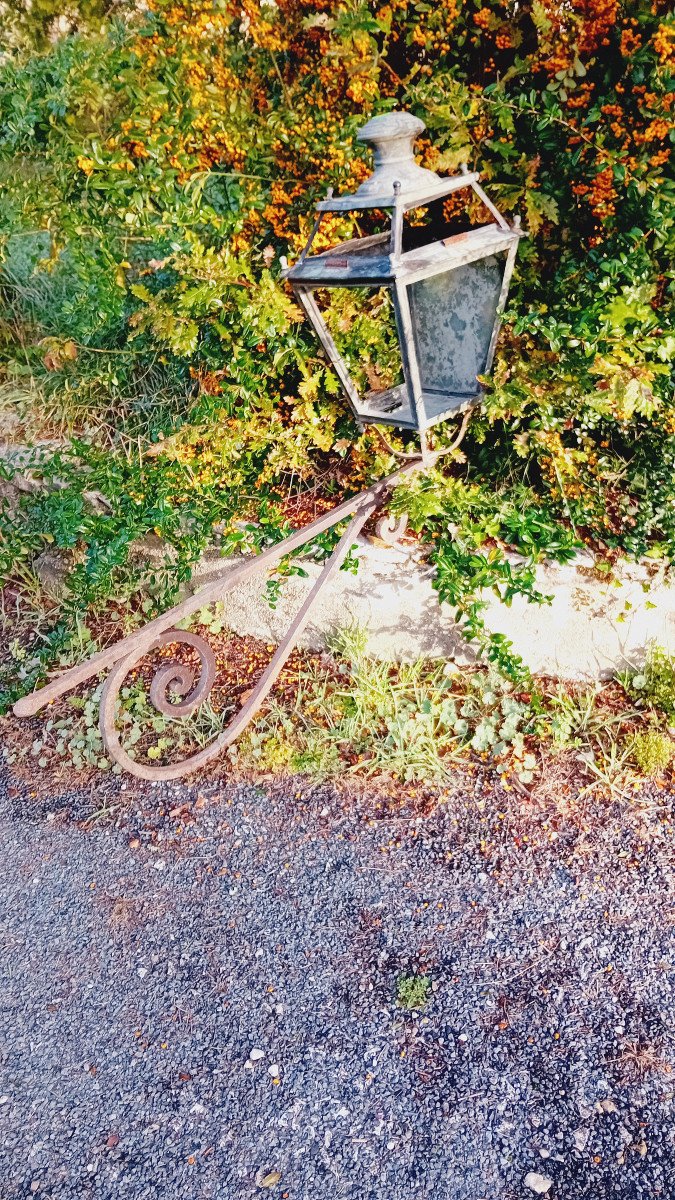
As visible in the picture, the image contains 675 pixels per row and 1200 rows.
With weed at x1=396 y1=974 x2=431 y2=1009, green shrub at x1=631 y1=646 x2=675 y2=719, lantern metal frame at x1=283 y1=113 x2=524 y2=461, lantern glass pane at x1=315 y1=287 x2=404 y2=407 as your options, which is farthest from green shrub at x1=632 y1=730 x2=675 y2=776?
lantern glass pane at x1=315 y1=287 x2=404 y2=407

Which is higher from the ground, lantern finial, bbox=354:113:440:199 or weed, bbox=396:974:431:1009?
lantern finial, bbox=354:113:440:199

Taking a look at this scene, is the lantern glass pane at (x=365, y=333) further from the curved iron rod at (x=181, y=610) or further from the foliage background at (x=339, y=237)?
the curved iron rod at (x=181, y=610)

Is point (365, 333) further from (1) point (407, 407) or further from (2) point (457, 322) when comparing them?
(1) point (407, 407)

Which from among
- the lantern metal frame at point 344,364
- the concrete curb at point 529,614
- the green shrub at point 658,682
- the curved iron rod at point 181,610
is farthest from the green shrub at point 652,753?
the curved iron rod at point 181,610

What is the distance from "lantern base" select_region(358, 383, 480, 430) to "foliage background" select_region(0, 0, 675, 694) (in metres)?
0.17

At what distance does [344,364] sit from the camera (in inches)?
94.3

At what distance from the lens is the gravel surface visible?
1846 millimetres

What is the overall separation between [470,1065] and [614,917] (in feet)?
2.19

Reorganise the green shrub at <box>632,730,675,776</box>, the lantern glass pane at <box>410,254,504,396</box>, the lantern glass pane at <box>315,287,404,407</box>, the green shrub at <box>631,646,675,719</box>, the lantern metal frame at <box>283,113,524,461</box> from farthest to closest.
A: the lantern glass pane at <box>315,287,404,407</box> → the green shrub at <box>631,646,675,719</box> → the green shrub at <box>632,730,675,776</box> → the lantern glass pane at <box>410,254,504,396</box> → the lantern metal frame at <box>283,113,524,461</box>

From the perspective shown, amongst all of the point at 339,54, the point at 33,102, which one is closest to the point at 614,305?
the point at 339,54

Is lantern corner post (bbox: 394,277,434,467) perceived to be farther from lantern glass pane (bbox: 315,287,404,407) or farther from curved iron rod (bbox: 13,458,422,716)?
lantern glass pane (bbox: 315,287,404,407)

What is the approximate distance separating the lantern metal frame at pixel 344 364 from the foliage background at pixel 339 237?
0.36m

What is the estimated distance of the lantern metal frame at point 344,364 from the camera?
184cm

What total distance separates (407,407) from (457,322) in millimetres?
473
